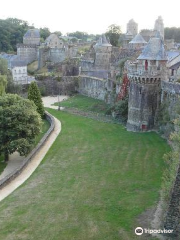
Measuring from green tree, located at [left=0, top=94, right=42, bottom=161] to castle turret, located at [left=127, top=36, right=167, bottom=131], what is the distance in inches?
487

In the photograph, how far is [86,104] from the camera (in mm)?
57531

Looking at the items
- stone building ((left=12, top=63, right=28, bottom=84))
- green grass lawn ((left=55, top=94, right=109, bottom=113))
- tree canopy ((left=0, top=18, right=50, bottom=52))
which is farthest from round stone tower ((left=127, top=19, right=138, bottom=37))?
tree canopy ((left=0, top=18, right=50, bottom=52))

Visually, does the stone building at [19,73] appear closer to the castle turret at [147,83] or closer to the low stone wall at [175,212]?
the castle turret at [147,83]

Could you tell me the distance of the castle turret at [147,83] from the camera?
38.7 m

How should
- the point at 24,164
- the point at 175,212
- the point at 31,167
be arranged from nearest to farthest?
the point at 175,212 < the point at 24,164 < the point at 31,167

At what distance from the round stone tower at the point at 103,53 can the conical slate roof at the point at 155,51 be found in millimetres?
32291

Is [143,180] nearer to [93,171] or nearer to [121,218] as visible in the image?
[93,171]

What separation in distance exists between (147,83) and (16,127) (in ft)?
50.9

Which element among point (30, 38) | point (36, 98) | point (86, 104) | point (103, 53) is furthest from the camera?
point (30, 38)

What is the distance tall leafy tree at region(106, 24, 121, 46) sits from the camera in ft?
295

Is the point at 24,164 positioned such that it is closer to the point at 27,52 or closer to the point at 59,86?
the point at 59,86

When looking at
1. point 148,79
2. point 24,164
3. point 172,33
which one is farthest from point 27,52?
point 24,164

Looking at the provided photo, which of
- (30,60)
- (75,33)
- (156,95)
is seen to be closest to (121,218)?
(156,95)

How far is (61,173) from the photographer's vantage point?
28.8 meters
